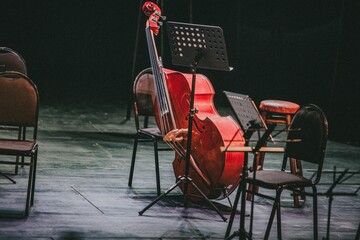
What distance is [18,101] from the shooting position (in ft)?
16.1

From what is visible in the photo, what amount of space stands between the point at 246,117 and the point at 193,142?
1209mm

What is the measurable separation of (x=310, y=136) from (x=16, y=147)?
6.40 feet

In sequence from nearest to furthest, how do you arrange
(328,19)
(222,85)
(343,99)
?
(343,99) → (328,19) → (222,85)

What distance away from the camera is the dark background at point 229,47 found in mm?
8648

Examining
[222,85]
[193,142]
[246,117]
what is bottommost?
[222,85]

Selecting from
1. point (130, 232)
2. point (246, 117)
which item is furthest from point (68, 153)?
point (246, 117)

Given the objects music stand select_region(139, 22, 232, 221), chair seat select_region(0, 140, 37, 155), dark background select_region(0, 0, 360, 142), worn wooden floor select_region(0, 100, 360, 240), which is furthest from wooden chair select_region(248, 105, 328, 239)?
dark background select_region(0, 0, 360, 142)

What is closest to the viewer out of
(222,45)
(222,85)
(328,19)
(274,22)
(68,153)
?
(222,45)

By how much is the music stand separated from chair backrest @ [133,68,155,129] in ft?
3.03

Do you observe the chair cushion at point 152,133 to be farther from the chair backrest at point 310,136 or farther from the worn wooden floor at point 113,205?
the chair backrest at point 310,136

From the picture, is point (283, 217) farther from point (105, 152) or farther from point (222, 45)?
point (105, 152)

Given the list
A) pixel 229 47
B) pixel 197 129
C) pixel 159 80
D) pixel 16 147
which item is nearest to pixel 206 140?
pixel 197 129

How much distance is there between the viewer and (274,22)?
424 inches

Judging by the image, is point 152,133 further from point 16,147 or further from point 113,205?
point 16,147
